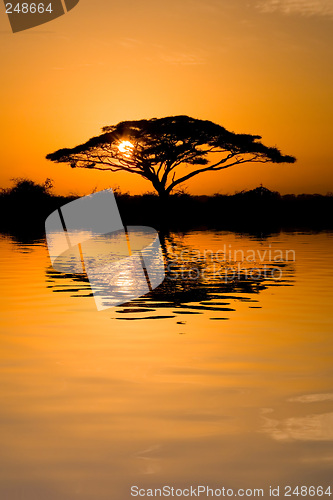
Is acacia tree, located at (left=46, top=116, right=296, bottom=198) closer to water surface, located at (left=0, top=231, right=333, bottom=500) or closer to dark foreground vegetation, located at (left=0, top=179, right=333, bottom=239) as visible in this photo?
dark foreground vegetation, located at (left=0, top=179, right=333, bottom=239)

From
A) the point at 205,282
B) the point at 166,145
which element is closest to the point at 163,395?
the point at 205,282

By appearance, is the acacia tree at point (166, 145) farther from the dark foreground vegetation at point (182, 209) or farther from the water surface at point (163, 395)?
the water surface at point (163, 395)

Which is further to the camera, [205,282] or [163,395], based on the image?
[205,282]

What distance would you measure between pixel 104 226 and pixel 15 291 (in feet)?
101

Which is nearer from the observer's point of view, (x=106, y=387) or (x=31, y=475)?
(x=31, y=475)

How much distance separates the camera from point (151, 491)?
354cm

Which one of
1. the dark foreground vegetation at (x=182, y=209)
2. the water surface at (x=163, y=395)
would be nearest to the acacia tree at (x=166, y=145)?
the dark foreground vegetation at (x=182, y=209)

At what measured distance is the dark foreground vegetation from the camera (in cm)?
4597

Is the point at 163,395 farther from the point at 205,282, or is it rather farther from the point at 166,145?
the point at 166,145

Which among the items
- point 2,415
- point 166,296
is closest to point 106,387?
point 2,415

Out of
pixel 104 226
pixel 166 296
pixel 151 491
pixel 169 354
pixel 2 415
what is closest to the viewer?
pixel 151 491

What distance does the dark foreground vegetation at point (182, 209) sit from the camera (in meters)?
46.0

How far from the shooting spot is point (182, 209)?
48156 millimetres

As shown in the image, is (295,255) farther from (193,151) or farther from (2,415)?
(193,151)
